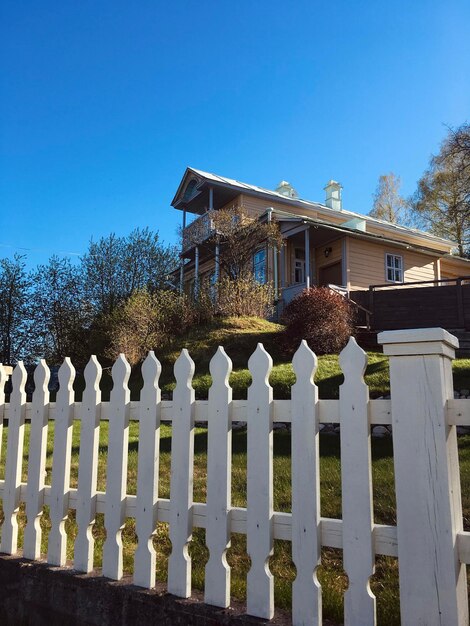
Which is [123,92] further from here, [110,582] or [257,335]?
[110,582]

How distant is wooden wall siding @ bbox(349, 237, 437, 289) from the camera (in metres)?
18.2

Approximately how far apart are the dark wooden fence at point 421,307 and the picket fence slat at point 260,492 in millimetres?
11585

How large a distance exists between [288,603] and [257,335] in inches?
371

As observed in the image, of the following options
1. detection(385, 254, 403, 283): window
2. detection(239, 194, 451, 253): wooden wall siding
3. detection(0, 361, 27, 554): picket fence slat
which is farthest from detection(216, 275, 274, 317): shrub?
detection(0, 361, 27, 554): picket fence slat

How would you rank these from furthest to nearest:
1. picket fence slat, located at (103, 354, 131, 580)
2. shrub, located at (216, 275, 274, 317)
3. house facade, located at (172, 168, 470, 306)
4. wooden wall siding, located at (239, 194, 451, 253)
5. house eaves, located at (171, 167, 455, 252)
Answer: wooden wall siding, located at (239, 194, 451, 253) → house eaves, located at (171, 167, 455, 252) → house facade, located at (172, 168, 470, 306) → shrub, located at (216, 275, 274, 317) → picket fence slat, located at (103, 354, 131, 580)

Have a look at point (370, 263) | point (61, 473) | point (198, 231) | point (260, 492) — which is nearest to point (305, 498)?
point (260, 492)

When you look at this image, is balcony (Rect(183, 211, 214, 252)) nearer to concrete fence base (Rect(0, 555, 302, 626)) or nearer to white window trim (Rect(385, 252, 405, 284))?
white window trim (Rect(385, 252, 405, 284))

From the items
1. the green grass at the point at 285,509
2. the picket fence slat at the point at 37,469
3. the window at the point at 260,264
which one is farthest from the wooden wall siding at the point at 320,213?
the picket fence slat at the point at 37,469

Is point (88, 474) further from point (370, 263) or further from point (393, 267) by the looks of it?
point (393, 267)

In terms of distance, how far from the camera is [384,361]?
29.2ft

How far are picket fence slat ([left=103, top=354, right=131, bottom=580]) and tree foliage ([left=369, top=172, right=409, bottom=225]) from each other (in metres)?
32.6

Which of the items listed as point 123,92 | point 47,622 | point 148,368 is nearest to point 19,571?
point 47,622

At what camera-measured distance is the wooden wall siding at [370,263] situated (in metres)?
18.2

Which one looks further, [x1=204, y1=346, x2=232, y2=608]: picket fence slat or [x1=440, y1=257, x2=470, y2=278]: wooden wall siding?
[x1=440, y1=257, x2=470, y2=278]: wooden wall siding
